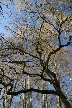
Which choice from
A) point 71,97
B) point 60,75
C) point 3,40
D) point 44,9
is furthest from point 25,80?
point 44,9

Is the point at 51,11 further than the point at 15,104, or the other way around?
the point at 15,104

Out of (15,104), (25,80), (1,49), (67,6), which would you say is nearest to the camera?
(67,6)

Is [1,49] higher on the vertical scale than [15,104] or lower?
lower

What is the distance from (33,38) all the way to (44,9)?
1856mm

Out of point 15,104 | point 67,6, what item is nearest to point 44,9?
point 67,6

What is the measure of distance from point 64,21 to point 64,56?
10.8m

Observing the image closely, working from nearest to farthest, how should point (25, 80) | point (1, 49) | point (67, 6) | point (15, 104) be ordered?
point (67, 6) → point (1, 49) → point (25, 80) → point (15, 104)

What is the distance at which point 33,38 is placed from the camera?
1438 cm

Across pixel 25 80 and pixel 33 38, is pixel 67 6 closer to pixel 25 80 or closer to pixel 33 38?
pixel 33 38

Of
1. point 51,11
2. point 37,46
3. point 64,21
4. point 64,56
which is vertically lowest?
point 37,46

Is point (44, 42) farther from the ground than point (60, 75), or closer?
closer

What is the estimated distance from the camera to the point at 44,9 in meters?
13.5

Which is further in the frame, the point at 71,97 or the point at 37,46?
the point at 71,97

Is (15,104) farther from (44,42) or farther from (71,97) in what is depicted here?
(44,42)
